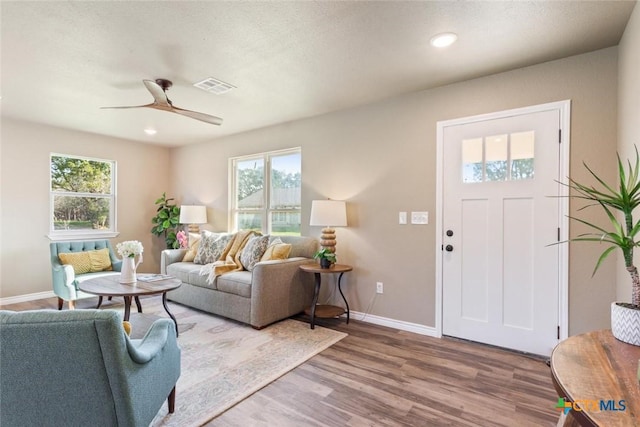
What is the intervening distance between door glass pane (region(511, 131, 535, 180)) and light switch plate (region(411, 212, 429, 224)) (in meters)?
0.84

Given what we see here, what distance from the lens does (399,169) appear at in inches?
133

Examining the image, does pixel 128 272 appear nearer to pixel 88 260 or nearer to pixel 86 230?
pixel 88 260

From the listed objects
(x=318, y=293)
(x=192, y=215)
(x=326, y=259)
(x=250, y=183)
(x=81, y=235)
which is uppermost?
(x=250, y=183)

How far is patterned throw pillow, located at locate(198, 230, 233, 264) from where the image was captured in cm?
420

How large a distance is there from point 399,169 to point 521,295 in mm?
1628

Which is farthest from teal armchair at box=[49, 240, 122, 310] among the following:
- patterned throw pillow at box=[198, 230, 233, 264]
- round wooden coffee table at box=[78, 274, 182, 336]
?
patterned throw pillow at box=[198, 230, 233, 264]

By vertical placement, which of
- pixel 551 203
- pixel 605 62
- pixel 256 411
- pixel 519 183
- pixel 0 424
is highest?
pixel 605 62

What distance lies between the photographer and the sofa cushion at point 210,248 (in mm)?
4191

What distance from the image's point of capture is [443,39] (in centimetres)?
224

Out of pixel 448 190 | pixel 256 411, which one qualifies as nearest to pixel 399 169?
pixel 448 190

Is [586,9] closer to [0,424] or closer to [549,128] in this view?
[549,128]

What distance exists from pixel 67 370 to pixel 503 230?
3.09m

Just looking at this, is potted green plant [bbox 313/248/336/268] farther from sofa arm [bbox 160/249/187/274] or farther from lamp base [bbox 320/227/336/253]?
sofa arm [bbox 160/249/187/274]

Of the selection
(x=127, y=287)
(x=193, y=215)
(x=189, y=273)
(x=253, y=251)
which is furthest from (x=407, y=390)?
(x=193, y=215)
